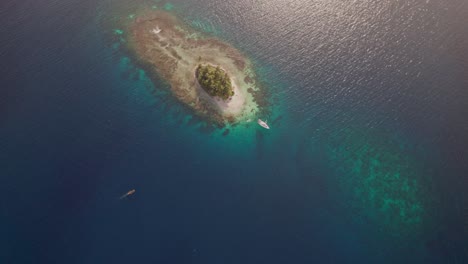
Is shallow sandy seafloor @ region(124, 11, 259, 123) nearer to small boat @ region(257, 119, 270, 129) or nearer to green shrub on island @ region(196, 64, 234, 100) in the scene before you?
green shrub on island @ region(196, 64, 234, 100)

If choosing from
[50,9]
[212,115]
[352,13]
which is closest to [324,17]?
[352,13]

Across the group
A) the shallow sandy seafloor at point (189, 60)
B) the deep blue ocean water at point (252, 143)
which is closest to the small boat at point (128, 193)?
the deep blue ocean water at point (252, 143)

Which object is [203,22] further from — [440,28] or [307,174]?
[440,28]

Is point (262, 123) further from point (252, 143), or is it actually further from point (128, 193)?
point (128, 193)

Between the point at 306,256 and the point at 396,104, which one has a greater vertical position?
the point at 396,104

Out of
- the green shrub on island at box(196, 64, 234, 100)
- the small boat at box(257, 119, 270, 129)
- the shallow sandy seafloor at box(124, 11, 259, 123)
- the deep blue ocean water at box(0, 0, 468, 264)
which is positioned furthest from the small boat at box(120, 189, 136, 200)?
the small boat at box(257, 119, 270, 129)

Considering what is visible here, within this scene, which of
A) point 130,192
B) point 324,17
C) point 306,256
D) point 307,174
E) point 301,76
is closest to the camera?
point 306,256
